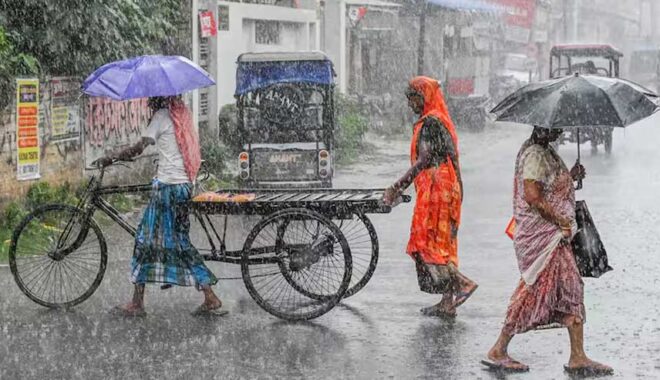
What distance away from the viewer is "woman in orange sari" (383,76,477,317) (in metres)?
7.59

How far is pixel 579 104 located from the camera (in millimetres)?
6035

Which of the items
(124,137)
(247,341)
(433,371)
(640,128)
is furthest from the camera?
(640,128)

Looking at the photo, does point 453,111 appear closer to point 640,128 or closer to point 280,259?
point 640,128

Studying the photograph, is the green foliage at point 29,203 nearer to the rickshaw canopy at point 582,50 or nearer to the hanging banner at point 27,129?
the hanging banner at point 27,129

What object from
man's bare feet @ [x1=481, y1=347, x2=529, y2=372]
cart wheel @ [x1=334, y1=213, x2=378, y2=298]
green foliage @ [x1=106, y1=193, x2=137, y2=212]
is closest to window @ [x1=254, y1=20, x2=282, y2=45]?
green foliage @ [x1=106, y1=193, x2=137, y2=212]

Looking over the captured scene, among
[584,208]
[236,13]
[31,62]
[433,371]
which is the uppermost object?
[236,13]

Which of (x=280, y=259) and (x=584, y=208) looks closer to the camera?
(x=584, y=208)

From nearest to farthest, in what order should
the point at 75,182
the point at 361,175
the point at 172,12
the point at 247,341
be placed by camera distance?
the point at 247,341
the point at 75,182
the point at 172,12
the point at 361,175

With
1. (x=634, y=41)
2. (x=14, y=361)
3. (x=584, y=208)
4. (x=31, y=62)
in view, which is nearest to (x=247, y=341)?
(x=14, y=361)

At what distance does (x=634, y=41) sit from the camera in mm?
77625

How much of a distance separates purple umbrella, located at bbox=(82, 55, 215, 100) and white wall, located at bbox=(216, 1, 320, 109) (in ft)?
42.8

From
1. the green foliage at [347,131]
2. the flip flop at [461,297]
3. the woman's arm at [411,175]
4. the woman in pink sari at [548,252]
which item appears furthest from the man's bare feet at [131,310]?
the green foliage at [347,131]

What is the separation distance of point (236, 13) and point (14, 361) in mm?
16010

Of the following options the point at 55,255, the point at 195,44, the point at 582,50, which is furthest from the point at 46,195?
the point at 582,50
